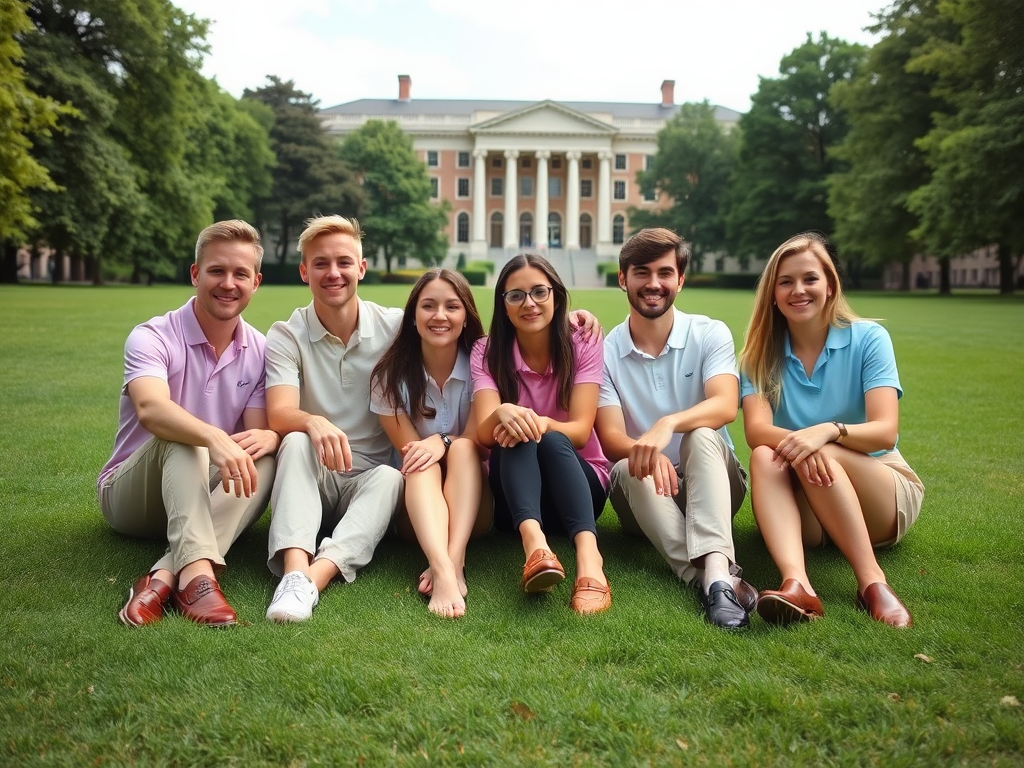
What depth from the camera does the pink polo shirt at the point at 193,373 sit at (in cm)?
357

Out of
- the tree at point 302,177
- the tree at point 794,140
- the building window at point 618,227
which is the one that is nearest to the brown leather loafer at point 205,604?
the tree at point 794,140

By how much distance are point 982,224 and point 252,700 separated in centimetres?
2869

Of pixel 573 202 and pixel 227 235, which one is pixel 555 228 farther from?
pixel 227 235

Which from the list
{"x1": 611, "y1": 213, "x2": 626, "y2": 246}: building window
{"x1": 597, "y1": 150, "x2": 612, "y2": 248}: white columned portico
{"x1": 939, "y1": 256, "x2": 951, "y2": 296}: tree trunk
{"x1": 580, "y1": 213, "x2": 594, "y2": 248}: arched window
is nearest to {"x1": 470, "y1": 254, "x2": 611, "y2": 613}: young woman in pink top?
{"x1": 939, "y1": 256, "x2": 951, "y2": 296}: tree trunk

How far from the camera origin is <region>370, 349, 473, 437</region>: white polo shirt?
12.8 feet

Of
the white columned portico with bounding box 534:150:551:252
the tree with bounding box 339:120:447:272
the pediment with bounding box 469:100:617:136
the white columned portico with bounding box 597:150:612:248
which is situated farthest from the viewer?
the white columned portico with bounding box 597:150:612:248

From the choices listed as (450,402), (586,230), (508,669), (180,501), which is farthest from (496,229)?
(508,669)

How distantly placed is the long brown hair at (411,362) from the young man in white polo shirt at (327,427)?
108 millimetres

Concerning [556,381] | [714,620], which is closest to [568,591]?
[714,620]

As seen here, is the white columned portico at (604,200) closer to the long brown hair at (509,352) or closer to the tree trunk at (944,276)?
the tree trunk at (944,276)

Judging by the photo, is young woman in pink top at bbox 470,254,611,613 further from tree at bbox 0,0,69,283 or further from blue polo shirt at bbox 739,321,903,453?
tree at bbox 0,0,69,283

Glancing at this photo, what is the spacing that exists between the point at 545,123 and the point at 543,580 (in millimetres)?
69245

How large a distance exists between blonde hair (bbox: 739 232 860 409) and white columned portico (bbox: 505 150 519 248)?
217 ft

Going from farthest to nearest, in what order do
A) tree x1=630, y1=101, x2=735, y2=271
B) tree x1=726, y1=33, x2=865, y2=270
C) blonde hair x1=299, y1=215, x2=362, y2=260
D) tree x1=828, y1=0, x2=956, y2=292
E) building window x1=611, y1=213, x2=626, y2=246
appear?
building window x1=611, y1=213, x2=626, y2=246, tree x1=630, y1=101, x2=735, y2=271, tree x1=726, y1=33, x2=865, y2=270, tree x1=828, y1=0, x2=956, y2=292, blonde hair x1=299, y1=215, x2=362, y2=260
